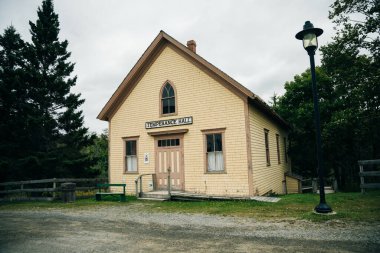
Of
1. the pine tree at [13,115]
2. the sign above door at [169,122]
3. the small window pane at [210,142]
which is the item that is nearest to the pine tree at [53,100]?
the pine tree at [13,115]

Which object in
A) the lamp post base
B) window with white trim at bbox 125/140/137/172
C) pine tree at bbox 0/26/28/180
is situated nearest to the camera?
the lamp post base

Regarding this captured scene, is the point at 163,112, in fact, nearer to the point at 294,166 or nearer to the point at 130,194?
the point at 130,194

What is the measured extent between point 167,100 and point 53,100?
422 inches

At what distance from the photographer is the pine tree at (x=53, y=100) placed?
63.5 ft

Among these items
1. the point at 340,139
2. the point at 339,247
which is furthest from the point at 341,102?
the point at 339,247

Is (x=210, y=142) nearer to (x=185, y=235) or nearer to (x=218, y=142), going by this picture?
(x=218, y=142)

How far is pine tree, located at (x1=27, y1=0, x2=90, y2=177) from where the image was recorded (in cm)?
1934

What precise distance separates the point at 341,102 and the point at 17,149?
2348 cm

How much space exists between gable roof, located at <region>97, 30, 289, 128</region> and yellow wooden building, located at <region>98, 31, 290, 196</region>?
4 cm

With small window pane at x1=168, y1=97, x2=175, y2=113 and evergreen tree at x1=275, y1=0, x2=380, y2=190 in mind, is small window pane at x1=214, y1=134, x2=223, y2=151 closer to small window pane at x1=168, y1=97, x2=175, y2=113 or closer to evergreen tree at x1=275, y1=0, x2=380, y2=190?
small window pane at x1=168, y1=97, x2=175, y2=113

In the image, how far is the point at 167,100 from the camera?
47.4 feet

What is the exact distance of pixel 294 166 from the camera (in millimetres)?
24172

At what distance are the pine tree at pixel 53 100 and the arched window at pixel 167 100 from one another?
8.94m

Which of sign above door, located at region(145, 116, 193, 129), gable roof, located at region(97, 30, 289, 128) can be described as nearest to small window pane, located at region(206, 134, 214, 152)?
sign above door, located at region(145, 116, 193, 129)
